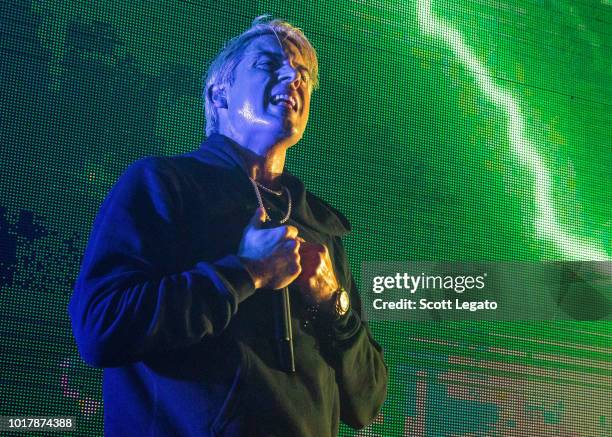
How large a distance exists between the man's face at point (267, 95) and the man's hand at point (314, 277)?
35 cm

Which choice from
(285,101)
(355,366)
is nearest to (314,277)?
(355,366)

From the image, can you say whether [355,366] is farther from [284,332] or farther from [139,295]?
[139,295]

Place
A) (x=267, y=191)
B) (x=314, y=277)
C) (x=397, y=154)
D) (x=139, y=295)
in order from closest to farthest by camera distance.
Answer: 1. (x=139, y=295)
2. (x=314, y=277)
3. (x=267, y=191)
4. (x=397, y=154)

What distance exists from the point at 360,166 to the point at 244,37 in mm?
718

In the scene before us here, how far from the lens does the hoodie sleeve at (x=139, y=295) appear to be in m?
1.84

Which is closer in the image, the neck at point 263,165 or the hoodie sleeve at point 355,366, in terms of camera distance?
the hoodie sleeve at point 355,366

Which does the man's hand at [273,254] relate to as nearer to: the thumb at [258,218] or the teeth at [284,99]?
the thumb at [258,218]

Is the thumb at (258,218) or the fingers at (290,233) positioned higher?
the thumb at (258,218)

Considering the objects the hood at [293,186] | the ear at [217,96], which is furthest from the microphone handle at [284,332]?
the ear at [217,96]

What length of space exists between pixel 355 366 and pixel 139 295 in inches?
24.7

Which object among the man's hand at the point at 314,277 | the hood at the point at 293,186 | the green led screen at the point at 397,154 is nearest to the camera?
the man's hand at the point at 314,277

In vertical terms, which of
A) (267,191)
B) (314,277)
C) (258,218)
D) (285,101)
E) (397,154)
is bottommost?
(314,277)

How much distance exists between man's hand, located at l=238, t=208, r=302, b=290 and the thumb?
0.06m

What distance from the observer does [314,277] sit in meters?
2.11
